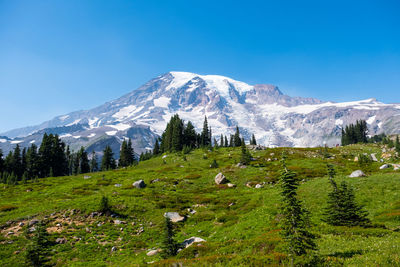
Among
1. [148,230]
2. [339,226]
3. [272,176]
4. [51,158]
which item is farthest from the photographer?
[51,158]

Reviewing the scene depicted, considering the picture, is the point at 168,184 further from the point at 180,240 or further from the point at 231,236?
the point at 231,236

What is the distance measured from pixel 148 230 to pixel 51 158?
89559 mm

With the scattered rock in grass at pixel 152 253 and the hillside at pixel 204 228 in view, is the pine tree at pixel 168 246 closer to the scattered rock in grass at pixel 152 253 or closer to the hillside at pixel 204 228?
the hillside at pixel 204 228

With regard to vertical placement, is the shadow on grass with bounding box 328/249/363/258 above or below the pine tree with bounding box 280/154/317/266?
below

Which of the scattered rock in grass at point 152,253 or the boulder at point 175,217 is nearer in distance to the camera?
the scattered rock in grass at point 152,253

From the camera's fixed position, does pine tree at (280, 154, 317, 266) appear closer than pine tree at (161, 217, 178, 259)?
Yes

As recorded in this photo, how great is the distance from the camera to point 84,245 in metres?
21.4

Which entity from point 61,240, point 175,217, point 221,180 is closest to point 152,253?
point 175,217

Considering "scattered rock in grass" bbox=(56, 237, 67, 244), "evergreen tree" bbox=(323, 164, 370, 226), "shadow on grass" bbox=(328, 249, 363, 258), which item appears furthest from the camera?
"scattered rock in grass" bbox=(56, 237, 67, 244)

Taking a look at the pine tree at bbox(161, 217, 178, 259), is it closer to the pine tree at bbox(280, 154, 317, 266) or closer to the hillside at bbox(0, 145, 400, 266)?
the hillside at bbox(0, 145, 400, 266)

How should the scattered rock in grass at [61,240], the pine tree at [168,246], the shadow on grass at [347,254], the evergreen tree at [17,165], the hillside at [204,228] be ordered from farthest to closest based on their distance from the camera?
the evergreen tree at [17,165] < the scattered rock in grass at [61,240] < the pine tree at [168,246] < the hillside at [204,228] < the shadow on grass at [347,254]

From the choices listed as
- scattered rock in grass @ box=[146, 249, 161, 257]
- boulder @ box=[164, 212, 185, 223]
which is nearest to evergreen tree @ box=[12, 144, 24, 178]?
boulder @ box=[164, 212, 185, 223]

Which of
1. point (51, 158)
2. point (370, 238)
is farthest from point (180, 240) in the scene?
point (51, 158)

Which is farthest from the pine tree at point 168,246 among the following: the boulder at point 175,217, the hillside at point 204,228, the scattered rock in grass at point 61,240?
the scattered rock in grass at point 61,240
